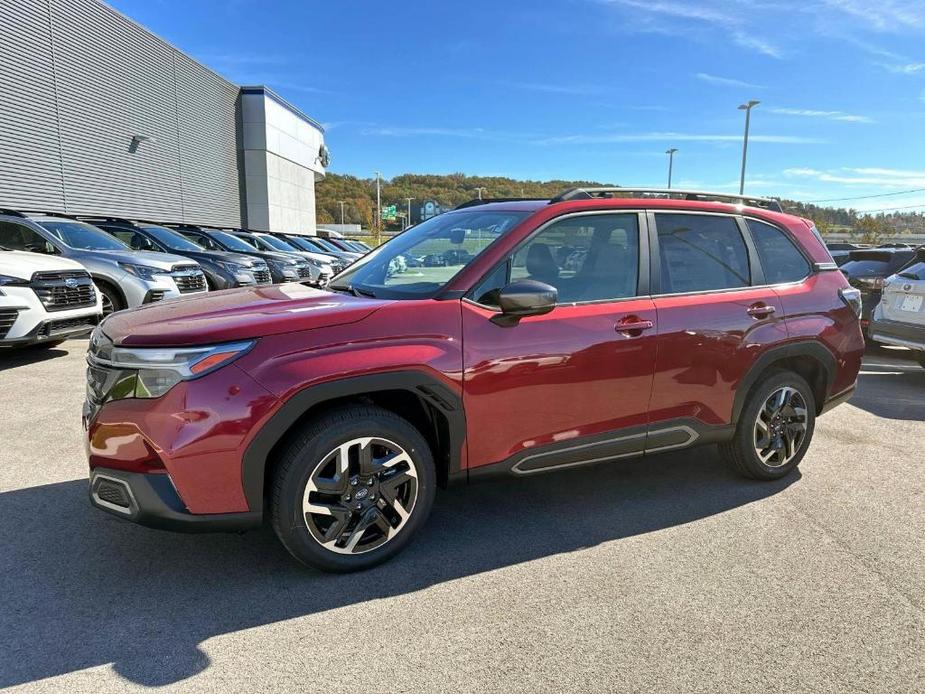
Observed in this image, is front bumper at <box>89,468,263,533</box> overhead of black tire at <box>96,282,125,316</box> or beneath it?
beneath

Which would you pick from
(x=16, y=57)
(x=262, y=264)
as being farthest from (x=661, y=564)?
(x=16, y=57)

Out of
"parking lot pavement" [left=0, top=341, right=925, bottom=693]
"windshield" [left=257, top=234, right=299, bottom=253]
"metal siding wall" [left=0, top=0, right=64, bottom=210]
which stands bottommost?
"parking lot pavement" [left=0, top=341, right=925, bottom=693]

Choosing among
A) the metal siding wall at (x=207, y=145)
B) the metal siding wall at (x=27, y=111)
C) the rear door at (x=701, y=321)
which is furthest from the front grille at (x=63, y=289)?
the metal siding wall at (x=207, y=145)

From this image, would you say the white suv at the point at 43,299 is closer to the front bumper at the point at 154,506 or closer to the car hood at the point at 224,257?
the car hood at the point at 224,257

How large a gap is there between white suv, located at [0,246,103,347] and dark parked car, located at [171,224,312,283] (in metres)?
6.00

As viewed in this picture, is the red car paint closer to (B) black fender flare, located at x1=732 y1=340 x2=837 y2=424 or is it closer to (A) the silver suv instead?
(B) black fender flare, located at x1=732 y1=340 x2=837 y2=424

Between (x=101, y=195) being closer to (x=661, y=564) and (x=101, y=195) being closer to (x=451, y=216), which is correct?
(x=451, y=216)

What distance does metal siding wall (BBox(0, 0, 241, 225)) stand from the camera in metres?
16.8

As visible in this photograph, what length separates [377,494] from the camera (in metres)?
2.93

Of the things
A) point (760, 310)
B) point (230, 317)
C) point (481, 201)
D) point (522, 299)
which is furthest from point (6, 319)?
point (760, 310)

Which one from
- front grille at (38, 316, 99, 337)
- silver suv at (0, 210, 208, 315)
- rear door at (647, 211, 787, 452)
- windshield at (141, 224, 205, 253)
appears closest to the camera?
rear door at (647, 211, 787, 452)

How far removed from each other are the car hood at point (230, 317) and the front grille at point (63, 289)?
4.65 metres

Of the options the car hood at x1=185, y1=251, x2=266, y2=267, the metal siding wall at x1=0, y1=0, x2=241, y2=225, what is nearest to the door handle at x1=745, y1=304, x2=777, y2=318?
the car hood at x1=185, y1=251, x2=266, y2=267

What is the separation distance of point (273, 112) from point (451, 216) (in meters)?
32.2
